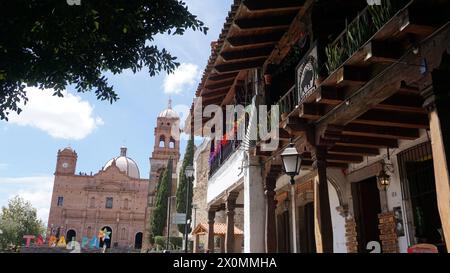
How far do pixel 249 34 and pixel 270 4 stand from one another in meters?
1.18

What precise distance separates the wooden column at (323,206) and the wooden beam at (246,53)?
358 cm

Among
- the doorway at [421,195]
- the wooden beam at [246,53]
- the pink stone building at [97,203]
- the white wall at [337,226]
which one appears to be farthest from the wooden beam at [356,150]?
the pink stone building at [97,203]

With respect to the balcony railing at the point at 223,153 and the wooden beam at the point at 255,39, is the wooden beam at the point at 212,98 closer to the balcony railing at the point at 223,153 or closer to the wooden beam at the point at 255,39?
the balcony railing at the point at 223,153

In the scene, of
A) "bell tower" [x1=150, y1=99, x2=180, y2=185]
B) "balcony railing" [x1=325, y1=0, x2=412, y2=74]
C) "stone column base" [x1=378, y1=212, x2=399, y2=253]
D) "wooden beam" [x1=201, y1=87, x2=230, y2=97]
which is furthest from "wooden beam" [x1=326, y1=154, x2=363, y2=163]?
"bell tower" [x1=150, y1=99, x2=180, y2=185]

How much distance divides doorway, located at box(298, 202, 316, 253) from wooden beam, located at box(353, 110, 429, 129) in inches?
233

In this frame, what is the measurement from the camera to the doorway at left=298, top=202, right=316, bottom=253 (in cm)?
1206

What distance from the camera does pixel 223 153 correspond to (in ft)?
47.6

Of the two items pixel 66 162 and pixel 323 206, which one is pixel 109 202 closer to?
pixel 66 162

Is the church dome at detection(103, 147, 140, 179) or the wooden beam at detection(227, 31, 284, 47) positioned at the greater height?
the church dome at detection(103, 147, 140, 179)

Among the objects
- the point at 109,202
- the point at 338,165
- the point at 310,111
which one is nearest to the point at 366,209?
the point at 338,165

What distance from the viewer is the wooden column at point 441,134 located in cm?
404

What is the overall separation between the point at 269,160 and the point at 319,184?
9.20ft

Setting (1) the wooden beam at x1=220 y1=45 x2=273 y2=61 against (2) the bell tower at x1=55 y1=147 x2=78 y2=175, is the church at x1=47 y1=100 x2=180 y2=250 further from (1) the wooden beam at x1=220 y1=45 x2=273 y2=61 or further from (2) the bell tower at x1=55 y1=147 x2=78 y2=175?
→ (1) the wooden beam at x1=220 y1=45 x2=273 y2=61
